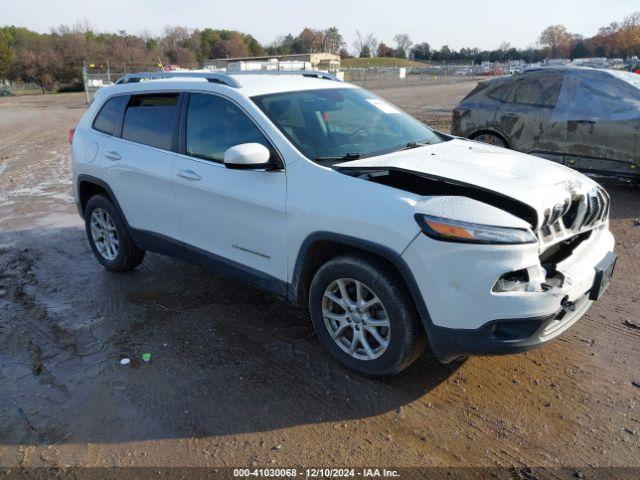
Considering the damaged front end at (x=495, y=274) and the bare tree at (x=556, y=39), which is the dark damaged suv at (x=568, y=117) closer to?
the damaged front end at (x=495, y=274)

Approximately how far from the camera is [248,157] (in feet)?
11.3

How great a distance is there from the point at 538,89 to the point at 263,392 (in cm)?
667

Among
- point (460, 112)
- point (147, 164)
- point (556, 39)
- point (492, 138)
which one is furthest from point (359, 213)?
point (556, 39)

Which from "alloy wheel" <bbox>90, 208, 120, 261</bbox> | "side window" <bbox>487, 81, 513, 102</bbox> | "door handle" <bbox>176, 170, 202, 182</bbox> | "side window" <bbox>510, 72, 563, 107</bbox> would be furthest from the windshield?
"side window" <bbox>487, 81, 513, 102</bbox>

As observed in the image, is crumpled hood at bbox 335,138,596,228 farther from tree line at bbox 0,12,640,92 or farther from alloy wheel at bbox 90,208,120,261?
tree line at bbox 0,12,640,92

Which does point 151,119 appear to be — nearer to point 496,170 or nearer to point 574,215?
point 496,170

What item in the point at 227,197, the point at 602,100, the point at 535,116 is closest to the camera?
Answer: the point at 227,197

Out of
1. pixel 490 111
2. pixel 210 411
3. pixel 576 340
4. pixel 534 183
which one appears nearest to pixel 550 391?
pixel 576 340

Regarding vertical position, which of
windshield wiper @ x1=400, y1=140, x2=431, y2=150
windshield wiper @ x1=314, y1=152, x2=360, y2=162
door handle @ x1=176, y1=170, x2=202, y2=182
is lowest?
door handle @ x1=176, y1=170, x2=202, y2=182

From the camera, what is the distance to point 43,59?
64188 millimetres

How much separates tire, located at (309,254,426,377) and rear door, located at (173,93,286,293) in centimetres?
41

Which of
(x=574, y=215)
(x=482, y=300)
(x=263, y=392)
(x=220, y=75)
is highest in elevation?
(x=220, y=75)

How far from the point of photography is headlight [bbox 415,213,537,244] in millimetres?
2771

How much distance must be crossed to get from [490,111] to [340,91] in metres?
4.55
